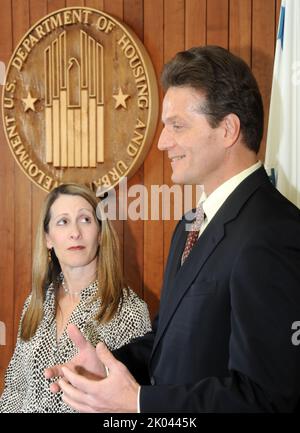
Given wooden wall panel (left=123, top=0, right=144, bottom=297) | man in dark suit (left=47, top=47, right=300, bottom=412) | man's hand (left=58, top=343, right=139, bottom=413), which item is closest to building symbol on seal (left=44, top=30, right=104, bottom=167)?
wooden wall panel (left=123, top=0, right=144, bottom=297)

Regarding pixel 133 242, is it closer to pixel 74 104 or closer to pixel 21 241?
pixel 21 241

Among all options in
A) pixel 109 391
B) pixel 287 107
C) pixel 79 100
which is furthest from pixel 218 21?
pixel 109 391

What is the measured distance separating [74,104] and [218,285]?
5.56 feet

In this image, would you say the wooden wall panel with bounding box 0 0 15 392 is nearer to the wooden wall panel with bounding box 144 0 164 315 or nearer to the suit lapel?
the wooden wall panel with bounding box 144 0 164 315

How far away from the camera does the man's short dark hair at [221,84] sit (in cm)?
147

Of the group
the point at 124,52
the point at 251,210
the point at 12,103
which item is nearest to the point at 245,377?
the point at 251,210

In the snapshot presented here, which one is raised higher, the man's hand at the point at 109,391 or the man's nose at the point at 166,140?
the man's nose at the point at 166,140

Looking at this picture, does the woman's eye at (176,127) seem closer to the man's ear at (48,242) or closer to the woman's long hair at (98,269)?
the woman's long hair at (98,269)

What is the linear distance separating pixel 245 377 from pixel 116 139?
67.6 inches

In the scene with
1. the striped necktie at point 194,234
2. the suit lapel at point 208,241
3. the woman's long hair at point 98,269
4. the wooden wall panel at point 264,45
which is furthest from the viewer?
the wooden wall panel at point 264,45

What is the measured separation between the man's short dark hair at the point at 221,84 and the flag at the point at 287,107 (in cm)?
71

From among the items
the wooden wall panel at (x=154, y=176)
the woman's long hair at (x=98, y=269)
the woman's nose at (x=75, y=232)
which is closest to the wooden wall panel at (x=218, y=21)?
the wooden wall panel at (x=154, y=176)

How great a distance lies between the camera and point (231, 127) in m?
1.47
